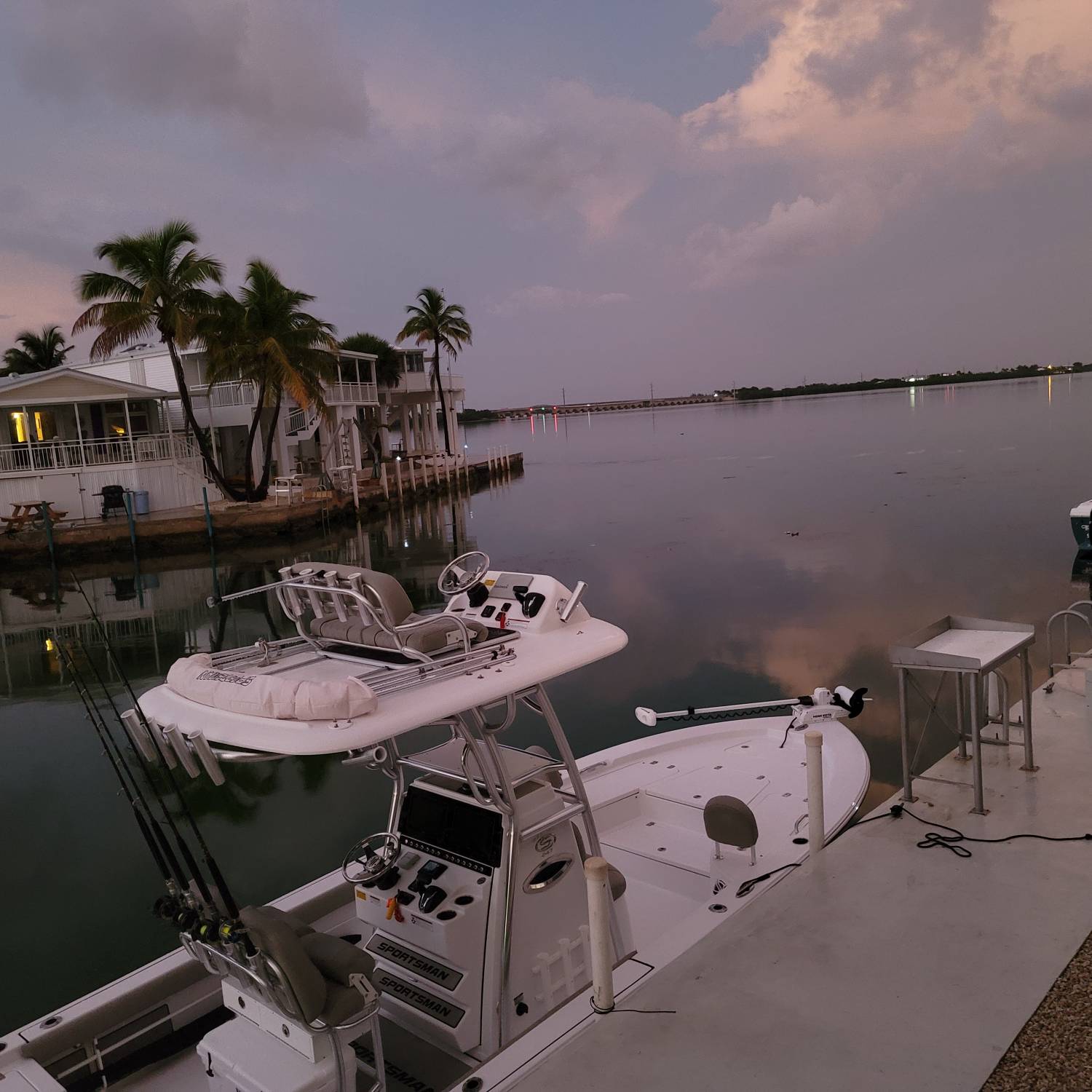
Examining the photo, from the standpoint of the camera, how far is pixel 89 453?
3256cm

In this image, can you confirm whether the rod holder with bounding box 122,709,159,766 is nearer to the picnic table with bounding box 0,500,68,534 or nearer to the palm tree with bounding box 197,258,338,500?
the picnic table with bounding box 0,500,68,534

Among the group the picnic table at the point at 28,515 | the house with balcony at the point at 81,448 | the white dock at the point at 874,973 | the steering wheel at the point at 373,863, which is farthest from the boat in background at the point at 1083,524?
the picnic table at the point at 28,515

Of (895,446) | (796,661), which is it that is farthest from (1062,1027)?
(895,446)

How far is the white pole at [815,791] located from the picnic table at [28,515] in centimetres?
2895

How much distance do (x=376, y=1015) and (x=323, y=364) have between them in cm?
3425

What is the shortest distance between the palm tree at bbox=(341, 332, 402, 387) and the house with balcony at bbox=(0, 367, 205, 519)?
743 inches

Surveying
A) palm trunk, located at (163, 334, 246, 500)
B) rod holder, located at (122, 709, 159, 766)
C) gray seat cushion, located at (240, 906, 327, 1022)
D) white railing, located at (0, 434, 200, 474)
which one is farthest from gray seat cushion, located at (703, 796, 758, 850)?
white railing, located at (0, 434, 200, 474)

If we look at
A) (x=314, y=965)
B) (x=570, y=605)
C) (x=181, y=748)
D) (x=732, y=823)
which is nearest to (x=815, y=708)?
(x=732, y=823)

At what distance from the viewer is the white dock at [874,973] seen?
3.38m

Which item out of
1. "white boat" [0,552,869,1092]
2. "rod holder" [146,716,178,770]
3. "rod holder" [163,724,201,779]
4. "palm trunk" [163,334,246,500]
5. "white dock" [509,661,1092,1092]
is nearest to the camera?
"white dock" [509,661,1092,1092]

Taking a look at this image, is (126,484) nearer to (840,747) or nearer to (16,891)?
(16,891)

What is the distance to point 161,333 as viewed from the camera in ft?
105

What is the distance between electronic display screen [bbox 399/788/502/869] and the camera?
458 cm

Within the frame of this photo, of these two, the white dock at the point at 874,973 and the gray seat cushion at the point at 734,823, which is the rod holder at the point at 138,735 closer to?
the white dock at the point at 874,973
